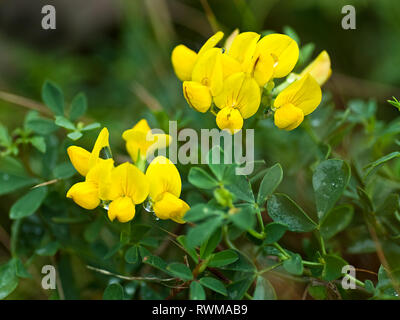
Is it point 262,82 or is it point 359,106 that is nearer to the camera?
point 262,82

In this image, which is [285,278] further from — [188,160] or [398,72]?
[398,72]

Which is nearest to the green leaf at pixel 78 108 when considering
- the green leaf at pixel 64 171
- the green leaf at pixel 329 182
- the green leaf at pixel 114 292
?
the green leaf at pixel 64 171

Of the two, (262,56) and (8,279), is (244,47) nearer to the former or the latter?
(262,56)

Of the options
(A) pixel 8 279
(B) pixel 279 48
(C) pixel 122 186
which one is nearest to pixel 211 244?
(C) pixel 122 186

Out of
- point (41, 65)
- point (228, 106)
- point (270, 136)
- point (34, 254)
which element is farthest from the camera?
point (41, 65)

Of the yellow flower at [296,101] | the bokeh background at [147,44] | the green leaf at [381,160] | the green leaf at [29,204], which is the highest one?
the bokeh background at [147,44]

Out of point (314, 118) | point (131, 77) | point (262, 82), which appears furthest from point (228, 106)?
→ point (131, 77)

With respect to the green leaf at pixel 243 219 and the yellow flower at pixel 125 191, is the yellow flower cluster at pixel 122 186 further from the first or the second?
the green leaf at pixel 243 219
